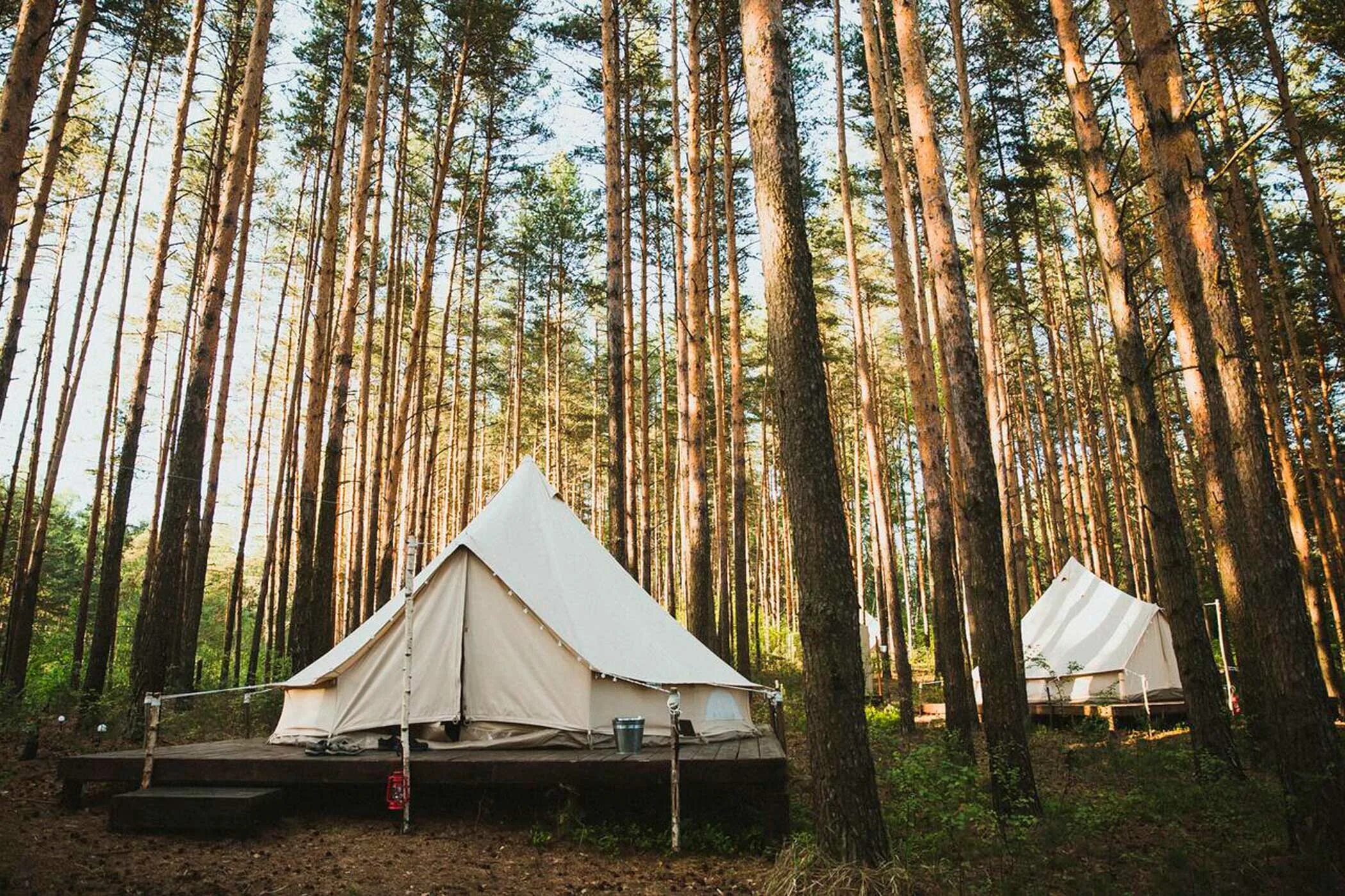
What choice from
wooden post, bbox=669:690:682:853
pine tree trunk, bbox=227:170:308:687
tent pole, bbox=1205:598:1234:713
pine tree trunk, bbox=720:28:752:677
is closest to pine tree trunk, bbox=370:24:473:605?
pine tree trunk, bbox=227:170:308:687

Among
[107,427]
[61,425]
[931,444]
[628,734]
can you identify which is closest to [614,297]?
[931,444]

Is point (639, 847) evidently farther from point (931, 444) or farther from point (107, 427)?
point (107, 427)

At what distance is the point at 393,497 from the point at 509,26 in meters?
9.19

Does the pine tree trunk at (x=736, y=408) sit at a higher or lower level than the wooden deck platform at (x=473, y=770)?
higher

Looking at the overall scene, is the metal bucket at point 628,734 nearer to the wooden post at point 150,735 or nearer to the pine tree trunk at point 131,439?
the wooden post at point 150,735

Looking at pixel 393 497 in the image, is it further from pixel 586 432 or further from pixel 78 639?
pixel 586 432

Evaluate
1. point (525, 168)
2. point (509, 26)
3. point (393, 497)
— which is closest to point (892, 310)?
point (525, 168)

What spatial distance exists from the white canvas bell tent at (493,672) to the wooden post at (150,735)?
1104mm

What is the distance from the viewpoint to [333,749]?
20.3 feet

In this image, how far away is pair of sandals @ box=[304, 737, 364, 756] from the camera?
606cm

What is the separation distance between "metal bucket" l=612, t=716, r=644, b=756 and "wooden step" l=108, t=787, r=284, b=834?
2681 millimetres

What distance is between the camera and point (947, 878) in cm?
441

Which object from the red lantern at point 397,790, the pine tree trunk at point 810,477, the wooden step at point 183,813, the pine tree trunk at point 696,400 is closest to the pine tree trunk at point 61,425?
the wooden step at point 183,813

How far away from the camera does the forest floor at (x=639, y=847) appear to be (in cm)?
440
